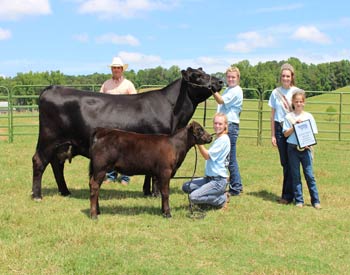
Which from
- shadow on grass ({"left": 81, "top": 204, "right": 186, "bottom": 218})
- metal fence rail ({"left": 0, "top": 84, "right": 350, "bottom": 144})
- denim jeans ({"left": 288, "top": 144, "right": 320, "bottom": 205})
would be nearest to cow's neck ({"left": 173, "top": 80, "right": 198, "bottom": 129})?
metal fence rail ({"left": 0, "top": 84, "right": 350, "bottom": 144})

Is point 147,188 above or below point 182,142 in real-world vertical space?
below

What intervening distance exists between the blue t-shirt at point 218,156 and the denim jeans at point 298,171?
1.11 m

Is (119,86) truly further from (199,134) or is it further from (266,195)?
(266,195)

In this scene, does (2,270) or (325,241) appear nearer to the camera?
(2,270)

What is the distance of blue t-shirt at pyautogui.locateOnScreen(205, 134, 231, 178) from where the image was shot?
6215mm

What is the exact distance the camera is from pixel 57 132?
677cm

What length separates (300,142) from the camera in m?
6.45

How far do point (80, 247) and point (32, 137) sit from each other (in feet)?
41.7

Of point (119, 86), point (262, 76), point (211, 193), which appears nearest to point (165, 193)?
point (211, 193)

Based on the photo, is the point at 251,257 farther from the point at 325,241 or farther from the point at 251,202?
the point at 251,202

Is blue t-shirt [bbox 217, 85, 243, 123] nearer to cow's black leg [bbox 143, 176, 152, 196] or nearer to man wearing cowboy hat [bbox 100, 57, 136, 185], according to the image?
cow's black leg [bbox 143, 176, 152, 196]

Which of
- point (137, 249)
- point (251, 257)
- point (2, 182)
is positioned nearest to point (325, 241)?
point (251, 257)

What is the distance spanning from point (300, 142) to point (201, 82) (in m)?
1.80

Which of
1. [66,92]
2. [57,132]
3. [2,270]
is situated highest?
[66,92]
